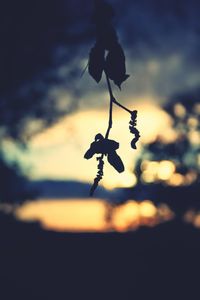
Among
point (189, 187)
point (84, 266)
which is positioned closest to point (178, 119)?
point (189, 187)

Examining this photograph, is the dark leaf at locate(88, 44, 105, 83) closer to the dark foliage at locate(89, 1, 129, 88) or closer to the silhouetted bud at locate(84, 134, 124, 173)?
the dark foliage at locate(89, 1, 129, 88)

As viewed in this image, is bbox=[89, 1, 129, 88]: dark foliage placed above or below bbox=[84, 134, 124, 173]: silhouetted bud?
above

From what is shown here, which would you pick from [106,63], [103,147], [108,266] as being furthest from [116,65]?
[108,266]

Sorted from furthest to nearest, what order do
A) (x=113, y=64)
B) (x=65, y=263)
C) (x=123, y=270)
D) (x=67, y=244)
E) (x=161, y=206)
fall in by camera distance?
(x=67, y=244) → (x=65, y=263) → (x=123, y=270) → (x=161, y=206) → (x=113, y=64)

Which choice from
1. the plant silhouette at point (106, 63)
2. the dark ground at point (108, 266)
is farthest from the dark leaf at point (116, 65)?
the dark ground at point (108, 266)

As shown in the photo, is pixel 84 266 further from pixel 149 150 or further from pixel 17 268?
pixel 149 150

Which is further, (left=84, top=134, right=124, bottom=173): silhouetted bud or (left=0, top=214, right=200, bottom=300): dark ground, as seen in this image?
(left=0, top=214, right=200, bottom=300): dark ground

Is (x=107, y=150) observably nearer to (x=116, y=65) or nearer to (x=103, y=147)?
(x=103, y=147)

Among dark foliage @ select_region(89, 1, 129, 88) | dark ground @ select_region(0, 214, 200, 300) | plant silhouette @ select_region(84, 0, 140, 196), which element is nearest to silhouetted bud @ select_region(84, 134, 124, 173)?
plant silhouette @ select_region(84, 0, 140, 196)
